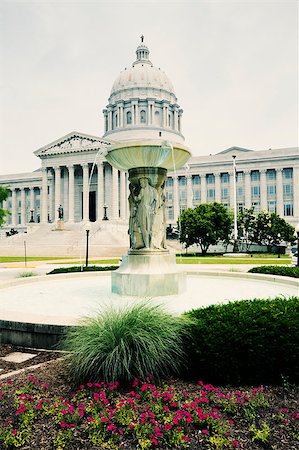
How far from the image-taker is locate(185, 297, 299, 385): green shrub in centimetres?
493

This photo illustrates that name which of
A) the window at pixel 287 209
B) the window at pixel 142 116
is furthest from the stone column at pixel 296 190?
the window at pixel 142 116

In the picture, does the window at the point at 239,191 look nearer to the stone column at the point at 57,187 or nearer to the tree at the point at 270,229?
the tree at the point at 270,229

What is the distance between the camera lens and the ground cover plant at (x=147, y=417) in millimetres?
3727

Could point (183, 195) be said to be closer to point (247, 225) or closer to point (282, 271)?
point (247, 225)

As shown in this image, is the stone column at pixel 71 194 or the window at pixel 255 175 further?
the window at pixel 255 175

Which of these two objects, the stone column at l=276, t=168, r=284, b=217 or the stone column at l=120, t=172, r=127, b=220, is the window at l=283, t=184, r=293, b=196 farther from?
the stone column at l=120, t=172, r=127, b=220

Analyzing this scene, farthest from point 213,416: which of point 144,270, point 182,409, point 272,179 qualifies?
point 272,179

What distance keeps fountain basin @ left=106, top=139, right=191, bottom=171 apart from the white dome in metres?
97.3

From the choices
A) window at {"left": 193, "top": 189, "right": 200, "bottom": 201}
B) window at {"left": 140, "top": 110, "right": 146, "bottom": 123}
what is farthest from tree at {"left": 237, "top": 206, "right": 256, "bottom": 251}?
window at {"left": 140, "top": 110, "right": 146, "bottom": 123}

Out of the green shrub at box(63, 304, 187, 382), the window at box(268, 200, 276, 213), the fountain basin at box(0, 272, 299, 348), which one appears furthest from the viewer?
the window at box(268, 200, 276, 213)

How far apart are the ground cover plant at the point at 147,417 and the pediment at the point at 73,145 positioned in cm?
7146

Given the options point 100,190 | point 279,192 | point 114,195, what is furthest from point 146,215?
point 279,192

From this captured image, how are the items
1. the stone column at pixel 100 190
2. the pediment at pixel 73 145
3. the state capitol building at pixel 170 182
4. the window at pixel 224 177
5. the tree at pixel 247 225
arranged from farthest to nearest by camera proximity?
the window at pixel 224 177
the stone column at pixel 100 190
the state capitol building at pixel 170 182
the pediment at pixel 73 145
the tree at pixel 247 225

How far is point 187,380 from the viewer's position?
5109 millimetres
